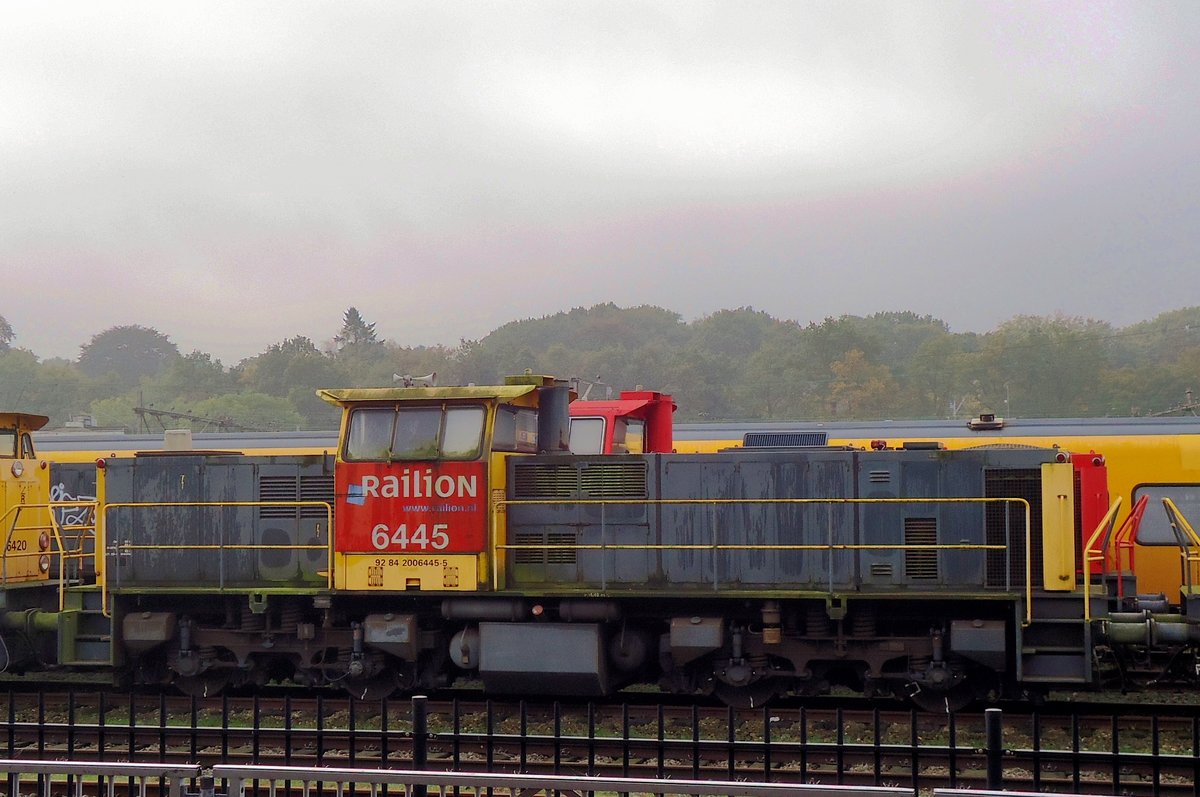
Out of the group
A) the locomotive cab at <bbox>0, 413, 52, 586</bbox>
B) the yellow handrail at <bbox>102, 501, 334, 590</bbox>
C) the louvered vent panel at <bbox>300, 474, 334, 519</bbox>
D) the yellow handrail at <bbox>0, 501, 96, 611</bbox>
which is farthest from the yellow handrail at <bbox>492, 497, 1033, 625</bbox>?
the locomotive cab at <bbox>0, 413, 52, 586</bbox>

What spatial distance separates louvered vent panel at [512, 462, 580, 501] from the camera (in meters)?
13.2

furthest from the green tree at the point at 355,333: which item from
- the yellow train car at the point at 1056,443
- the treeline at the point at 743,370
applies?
the yellow train car at the point at 1056,443

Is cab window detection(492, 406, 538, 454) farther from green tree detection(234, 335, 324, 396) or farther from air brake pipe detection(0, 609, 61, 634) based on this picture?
green tree detection(234, 335, 324, 396)

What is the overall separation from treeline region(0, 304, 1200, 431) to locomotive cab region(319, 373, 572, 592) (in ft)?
145

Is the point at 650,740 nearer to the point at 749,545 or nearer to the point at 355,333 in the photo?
the point at 749,545

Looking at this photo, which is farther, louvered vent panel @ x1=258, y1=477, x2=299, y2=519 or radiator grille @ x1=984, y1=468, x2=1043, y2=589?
louvered vent panel @ x1=258, y1=477, x2=299, y2=519

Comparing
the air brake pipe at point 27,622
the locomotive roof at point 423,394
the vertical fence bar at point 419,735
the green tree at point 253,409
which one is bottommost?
the air brake pipe at point 27,622

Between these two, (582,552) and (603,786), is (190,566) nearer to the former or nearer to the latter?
(582,552)

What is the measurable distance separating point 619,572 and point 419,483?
2.33m

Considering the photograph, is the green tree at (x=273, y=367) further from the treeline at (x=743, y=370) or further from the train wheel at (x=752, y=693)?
the train wheel at (x=752, y=693)

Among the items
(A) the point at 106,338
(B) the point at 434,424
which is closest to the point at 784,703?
(B) the point at 434,424

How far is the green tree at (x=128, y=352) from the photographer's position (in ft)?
399

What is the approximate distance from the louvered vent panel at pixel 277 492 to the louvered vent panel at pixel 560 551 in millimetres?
3023

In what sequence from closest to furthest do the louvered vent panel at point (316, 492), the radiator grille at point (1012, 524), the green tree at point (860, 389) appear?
the radiator grille at point (1012, 524)
the louvered vent panel at point (316, 492)
the green tree at point (860, 389)
